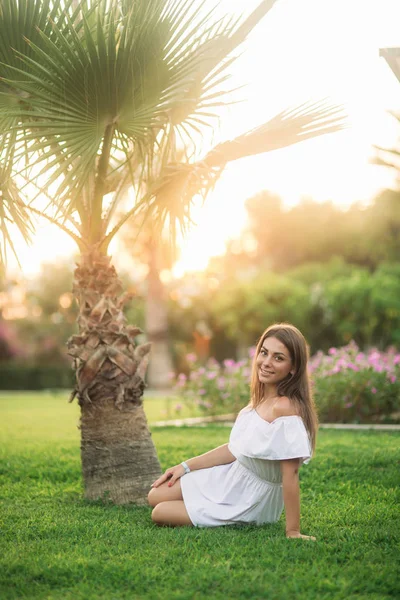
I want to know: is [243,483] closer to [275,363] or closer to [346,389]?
[275,363]

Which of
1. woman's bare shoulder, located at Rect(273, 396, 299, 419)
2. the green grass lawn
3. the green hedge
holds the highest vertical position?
woman's bare shoulder, located at Rect(273, 396, 299, 419)

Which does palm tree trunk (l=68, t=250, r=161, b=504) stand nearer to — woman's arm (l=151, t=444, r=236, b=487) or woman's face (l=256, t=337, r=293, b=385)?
woman's arm (l=151, t=444, r=236, b=487)

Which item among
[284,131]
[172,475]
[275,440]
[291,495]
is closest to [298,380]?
[275,440]

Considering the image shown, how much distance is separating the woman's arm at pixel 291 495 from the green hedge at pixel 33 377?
21726 millimetres

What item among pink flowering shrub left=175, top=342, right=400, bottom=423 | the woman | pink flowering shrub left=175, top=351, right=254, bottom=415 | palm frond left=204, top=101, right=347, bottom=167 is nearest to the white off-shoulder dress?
the woman

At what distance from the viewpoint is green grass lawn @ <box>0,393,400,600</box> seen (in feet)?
10.1

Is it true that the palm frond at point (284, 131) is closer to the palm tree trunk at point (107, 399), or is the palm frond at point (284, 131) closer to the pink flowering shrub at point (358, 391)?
the palm tree trunk at point (107, 399)

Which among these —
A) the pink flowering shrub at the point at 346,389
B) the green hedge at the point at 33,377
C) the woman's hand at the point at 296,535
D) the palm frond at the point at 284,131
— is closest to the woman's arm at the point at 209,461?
the woman's hand at the point at 296,535

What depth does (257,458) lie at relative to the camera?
4094mm

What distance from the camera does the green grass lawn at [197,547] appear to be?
309 centimetres

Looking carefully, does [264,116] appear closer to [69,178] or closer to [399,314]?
[69,178]

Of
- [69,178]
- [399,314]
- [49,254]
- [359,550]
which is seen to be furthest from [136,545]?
[49,254]

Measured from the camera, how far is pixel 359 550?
370 centimetres

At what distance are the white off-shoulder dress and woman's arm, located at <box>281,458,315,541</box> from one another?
0.52ft
